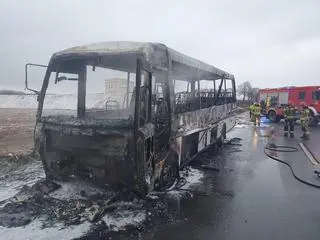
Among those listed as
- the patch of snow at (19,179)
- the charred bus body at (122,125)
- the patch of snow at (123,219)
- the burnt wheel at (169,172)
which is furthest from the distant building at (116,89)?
the patch of snow at (19,179)

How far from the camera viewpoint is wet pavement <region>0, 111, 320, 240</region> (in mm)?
4559

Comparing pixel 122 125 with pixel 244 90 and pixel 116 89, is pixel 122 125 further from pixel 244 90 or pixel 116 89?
pixel 244 90

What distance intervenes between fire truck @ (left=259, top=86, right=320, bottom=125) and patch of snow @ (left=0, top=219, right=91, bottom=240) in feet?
69.6

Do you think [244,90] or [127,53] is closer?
[127,53]

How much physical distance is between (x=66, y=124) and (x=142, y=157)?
56.7 inches

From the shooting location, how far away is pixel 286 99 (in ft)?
80.0

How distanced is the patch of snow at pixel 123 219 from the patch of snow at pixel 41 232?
349 millimetres

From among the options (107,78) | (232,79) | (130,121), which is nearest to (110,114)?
(107,78)

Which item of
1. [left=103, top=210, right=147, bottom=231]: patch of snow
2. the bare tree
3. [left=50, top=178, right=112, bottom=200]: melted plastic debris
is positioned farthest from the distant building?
the bare tree

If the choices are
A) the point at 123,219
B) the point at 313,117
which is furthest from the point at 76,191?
the point at 313,117

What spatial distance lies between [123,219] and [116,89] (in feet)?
8.46

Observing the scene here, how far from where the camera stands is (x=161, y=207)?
557 cm

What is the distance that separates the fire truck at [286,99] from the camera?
22484 millimetres

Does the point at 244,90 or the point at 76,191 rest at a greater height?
the point at 244,90
